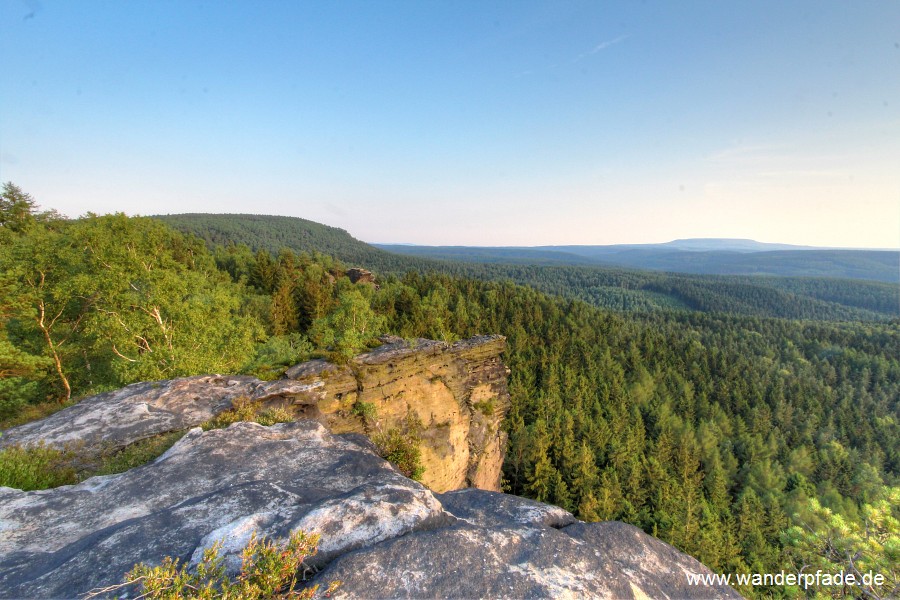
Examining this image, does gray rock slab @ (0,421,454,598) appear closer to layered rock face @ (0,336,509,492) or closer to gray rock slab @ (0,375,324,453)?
gray rock slab @ (0,375,324,453)

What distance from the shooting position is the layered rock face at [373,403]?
10375 mm

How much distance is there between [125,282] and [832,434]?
100747 mm

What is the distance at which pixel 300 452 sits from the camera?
838cm

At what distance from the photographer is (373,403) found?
21.7 m

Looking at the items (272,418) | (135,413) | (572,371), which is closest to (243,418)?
(272,418)

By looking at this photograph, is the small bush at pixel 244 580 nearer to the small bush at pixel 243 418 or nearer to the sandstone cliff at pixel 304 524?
the sandstone cliff at pixel 304 524

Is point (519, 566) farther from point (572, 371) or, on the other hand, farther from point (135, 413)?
point (572, 371)

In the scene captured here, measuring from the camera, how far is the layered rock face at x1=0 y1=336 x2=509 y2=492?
1038 centimetres

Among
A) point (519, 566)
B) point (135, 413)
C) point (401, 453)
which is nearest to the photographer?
point (519, 566)

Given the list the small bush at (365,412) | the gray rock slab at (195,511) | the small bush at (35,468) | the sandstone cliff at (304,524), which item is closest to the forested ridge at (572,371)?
the small bush at (365,412)

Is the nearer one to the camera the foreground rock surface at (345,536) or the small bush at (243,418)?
the foreground rock surface at (345,536)

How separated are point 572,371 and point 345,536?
63.5 meters

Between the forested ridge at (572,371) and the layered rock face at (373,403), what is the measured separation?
6.84 feet

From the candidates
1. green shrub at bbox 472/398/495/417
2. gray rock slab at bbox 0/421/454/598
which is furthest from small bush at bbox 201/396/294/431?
green shrub at bbox 472/398/495/417
